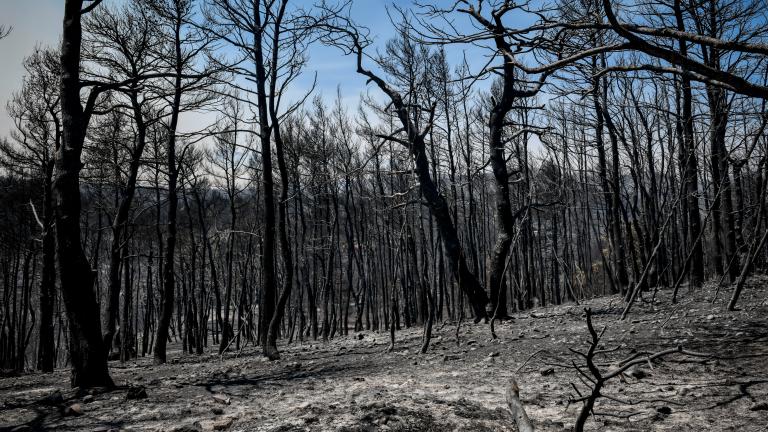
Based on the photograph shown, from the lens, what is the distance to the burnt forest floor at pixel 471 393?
3.87 meters

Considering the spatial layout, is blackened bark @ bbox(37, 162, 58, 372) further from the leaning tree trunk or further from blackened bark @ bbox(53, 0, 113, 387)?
blackened bark @ bbox(53, 0, 113, 387)

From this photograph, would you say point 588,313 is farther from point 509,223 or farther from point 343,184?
point 343,184

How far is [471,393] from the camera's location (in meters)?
4.90

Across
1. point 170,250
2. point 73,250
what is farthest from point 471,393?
point 170,250

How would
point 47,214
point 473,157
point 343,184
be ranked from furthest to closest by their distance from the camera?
point 343,184 → point 473,157 → point 47,214

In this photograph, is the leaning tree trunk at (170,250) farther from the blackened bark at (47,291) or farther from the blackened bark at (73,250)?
the blackened bark at (73,250)

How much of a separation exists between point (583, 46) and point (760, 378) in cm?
342

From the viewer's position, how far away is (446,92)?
20328 mm

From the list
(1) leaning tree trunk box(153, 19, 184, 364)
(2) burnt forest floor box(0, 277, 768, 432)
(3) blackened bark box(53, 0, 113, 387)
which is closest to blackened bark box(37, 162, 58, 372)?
(1) leaning tree trunk box(153, 19, 184, 364)

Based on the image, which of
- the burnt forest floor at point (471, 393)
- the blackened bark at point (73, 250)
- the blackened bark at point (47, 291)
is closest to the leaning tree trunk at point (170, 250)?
the blackened bark at point (47, 291)

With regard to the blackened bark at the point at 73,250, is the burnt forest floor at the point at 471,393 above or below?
below

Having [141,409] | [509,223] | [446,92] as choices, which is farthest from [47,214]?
[446,92]

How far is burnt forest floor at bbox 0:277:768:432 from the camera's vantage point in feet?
12.7

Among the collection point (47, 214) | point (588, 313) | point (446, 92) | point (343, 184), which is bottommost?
point (588, 313)
